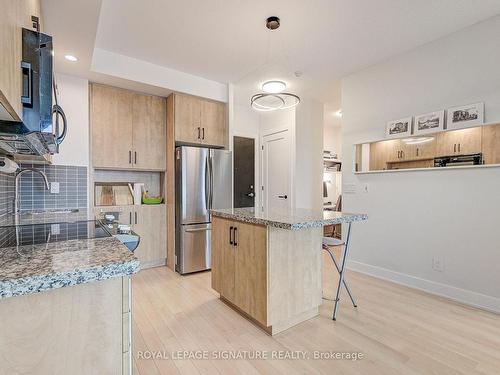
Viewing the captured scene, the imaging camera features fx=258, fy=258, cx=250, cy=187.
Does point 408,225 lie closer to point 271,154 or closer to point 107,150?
point 271,154

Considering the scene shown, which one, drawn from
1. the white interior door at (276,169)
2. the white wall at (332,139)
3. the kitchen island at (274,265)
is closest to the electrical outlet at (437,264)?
the kitchen island at (274,265)

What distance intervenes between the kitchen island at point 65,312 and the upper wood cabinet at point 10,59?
458mm

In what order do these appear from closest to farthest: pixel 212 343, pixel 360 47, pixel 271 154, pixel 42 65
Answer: pixel 42 65, pixel 212 343, pixel 360 47, pixel 271 154

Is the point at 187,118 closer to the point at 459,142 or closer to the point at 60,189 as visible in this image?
the point at 60,189

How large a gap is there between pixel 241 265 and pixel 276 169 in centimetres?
297

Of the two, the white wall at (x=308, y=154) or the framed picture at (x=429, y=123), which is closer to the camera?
the framed picture at (x=429, y=123)

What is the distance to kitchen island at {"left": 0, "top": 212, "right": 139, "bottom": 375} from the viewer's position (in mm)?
642

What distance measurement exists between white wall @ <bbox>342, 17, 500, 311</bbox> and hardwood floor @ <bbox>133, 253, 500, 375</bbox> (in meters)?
0.34

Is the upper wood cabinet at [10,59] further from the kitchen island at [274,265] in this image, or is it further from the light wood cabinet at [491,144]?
the light wood cabinet at [491,144]

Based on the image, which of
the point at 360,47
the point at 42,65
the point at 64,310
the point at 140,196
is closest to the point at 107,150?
the point at 140,196

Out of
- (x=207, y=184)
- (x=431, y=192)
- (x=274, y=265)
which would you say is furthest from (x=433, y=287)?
(x=207, y=184)

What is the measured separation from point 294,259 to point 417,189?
71.2 inches

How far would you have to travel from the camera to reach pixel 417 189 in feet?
9.38

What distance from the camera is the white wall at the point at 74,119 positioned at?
2.96 meters
